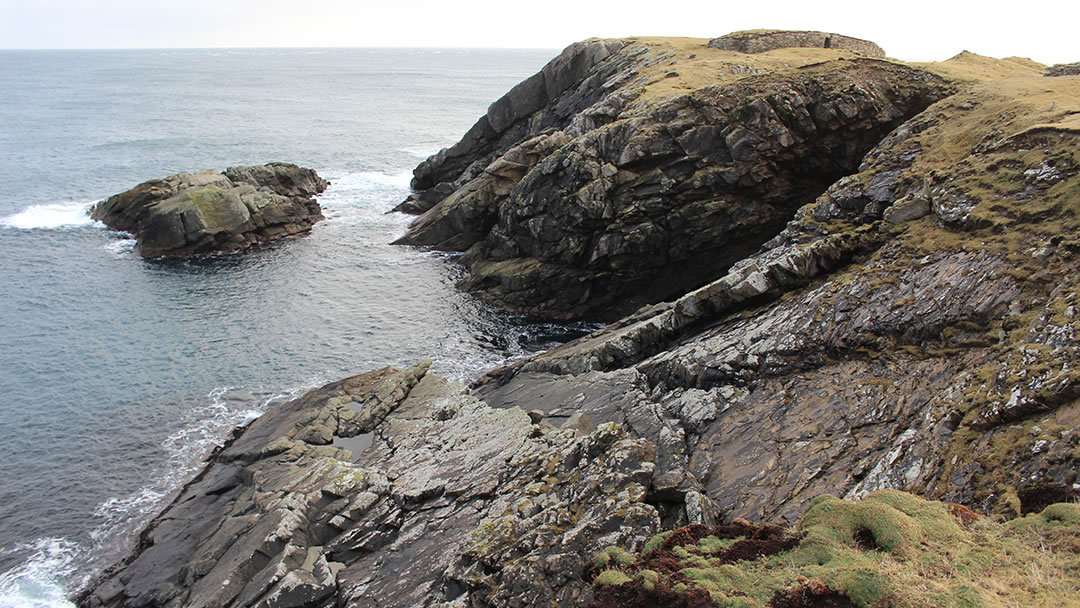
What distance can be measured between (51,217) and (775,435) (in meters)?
93.2

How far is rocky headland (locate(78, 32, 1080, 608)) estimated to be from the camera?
48.7 ft

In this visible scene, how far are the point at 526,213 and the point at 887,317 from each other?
36.3 meters

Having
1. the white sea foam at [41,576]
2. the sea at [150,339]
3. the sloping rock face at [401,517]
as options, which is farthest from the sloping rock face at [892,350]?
the white sea foam at [41,576]

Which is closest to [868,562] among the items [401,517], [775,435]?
[775,435]

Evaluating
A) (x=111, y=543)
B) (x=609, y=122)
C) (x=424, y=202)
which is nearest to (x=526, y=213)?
(x=609, y=122)

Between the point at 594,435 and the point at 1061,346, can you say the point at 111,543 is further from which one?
the point at 1061,346

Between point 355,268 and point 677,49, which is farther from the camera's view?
point 677,49

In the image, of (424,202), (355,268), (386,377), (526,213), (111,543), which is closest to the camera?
(111,543)

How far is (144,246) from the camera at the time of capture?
68938 mm

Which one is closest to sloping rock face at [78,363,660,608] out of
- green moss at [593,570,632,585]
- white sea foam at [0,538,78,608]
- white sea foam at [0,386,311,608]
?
green moss at [593,570,632,585]

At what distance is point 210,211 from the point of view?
71188 millimetres

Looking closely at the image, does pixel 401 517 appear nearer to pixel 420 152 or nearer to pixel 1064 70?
pixel 1064 70

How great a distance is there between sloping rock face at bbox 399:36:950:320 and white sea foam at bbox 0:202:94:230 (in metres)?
57.0

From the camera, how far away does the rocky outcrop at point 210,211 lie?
6925cm
